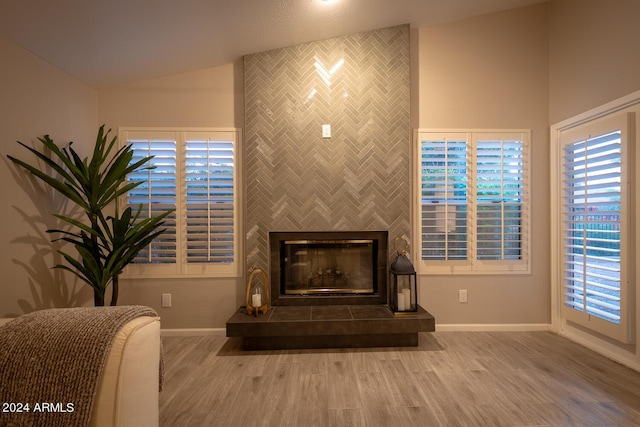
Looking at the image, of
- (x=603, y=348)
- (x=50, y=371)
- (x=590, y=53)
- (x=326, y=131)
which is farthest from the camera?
(x=326, y=131)

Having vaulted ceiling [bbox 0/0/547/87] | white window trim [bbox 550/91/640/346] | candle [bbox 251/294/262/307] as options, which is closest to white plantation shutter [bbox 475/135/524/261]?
white window trim [bbox 550/91/640/346]

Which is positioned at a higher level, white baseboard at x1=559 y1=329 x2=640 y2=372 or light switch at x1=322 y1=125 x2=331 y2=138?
light switch at x1=322 y1=125 x2=331 y2=138

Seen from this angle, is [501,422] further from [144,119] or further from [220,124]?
[144,119]

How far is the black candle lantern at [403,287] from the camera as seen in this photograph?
279 cm

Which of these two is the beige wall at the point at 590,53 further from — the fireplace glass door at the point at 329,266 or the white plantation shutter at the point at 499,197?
the fireplace glass door at the point at 329,266

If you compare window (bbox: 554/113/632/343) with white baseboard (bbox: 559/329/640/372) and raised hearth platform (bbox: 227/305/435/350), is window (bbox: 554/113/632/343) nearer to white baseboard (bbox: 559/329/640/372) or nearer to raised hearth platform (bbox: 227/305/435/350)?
white baseboard (bbox: 559/329/640/372)

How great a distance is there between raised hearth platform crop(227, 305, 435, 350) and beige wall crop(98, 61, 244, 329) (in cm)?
44

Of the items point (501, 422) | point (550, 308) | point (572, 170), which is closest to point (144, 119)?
point (501, 422)

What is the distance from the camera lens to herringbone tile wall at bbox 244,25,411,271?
3078 millimetres

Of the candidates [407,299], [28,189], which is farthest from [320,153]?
[28,189]

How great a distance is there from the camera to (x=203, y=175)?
3.14 m

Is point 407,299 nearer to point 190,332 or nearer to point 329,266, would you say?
point 329,266

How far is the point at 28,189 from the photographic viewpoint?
2.40 metres

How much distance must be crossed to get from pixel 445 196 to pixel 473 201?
0.28 meters
